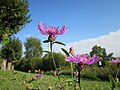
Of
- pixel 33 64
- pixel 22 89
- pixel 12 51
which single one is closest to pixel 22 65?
pixel 33 64

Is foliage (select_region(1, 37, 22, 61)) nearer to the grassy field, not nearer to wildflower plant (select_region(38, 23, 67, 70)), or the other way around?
the grassy field

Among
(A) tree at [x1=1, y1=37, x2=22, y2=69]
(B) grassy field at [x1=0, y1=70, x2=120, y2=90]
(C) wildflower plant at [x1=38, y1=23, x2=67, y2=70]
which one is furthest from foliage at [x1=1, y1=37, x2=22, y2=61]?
(C) wildflower plant at [x1=38, y1=23, x2=67, y2=70]

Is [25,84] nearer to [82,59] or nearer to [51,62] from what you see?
[82,59]

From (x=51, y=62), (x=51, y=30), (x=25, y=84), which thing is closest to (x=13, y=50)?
(x=51, y=62)

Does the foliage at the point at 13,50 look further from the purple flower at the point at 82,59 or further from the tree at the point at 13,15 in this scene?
the purple flower at the point at 82,59

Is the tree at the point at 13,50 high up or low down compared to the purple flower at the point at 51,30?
up

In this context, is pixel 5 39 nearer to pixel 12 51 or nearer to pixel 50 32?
pixel 50 32

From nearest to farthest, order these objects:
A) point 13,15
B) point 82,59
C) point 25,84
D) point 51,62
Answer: point 82,59, point 25,84, point 13,15, point 51,62

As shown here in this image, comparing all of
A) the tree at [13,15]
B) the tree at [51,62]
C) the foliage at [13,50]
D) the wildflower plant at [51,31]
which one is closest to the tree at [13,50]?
the foliage at [13,50]

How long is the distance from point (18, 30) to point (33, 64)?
26509mm

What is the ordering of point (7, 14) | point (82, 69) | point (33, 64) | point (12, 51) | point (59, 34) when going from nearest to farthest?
point (82, 69)
point (59, 34)
point (7, 14)
point (12, 51)
point (33, 64)

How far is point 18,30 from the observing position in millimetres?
23172

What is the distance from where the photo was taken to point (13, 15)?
68.2ft

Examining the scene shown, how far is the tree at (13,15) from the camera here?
19841 mm
